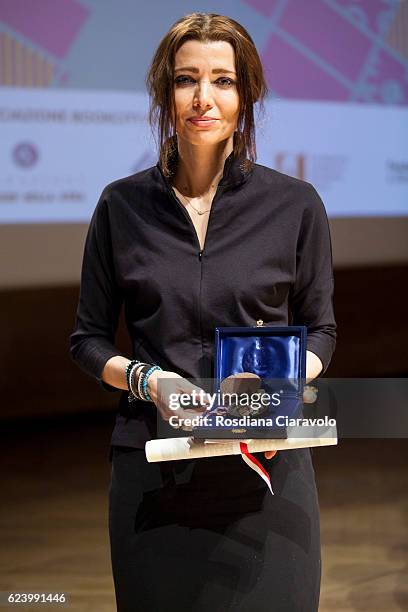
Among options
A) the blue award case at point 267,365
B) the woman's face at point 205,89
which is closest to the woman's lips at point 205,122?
the woman's face at point 205,89

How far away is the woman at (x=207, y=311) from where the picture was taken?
111cm

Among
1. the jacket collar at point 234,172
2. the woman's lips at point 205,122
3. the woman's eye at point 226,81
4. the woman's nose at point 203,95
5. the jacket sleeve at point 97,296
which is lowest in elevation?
the jacket sleeve at point 97,296

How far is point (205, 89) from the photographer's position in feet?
3.53

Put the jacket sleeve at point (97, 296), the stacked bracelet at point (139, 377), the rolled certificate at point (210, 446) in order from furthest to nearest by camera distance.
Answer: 1. the jacket sleeve at point (97, 296)
2. the stacked bracelet at point (139, 377)
3. the rolled certificate at point (210, 446)

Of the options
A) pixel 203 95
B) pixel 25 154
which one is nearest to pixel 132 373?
pixel 203 95

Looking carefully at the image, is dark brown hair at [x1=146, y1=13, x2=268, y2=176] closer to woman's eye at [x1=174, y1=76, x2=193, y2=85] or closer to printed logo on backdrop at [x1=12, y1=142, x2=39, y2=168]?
woman's eye at [x1=174, y1=76, x2=193, y2=85]

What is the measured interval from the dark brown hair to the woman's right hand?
0.96 ft

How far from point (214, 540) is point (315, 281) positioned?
13.7 inches

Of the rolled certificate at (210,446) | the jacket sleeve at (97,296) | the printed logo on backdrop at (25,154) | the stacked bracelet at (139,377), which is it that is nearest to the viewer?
the rolled certificate at (210,446)

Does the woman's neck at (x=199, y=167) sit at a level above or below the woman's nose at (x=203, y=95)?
below

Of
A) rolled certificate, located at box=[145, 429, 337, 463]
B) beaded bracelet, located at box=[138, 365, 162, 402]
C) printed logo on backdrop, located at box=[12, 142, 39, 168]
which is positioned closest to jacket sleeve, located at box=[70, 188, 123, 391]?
beaded bracelet, located at box=[138, 365, 162, 402]

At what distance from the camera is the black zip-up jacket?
1.12 m

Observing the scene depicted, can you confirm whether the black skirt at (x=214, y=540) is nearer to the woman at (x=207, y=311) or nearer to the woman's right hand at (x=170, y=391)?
the woman at (x=207, y=311)

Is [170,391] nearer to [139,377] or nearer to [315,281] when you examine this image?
[139,377]
